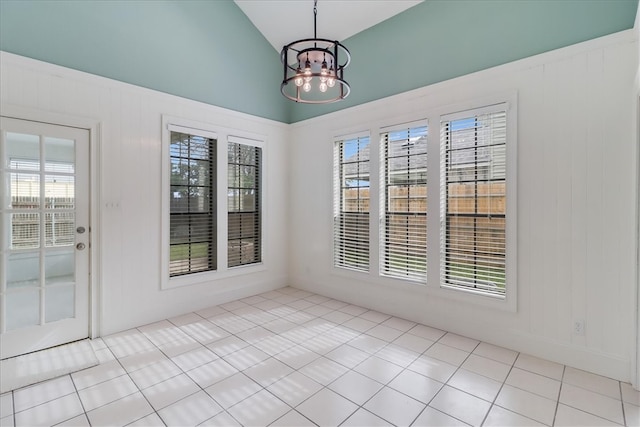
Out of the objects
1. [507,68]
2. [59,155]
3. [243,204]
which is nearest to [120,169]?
[59,155]

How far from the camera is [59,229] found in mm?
3184

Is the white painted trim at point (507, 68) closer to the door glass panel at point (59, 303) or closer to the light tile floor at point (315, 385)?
the light tile floor at point (315, 385)

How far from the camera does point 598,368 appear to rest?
2.67 metres

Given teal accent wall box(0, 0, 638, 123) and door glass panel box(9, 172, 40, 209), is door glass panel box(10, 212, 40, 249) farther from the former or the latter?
teal accent wall box(0, 0, 638, 123)

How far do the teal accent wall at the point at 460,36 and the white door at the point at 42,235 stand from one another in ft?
11.1

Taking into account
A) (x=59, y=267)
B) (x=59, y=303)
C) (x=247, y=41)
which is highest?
(x=247, y=41)

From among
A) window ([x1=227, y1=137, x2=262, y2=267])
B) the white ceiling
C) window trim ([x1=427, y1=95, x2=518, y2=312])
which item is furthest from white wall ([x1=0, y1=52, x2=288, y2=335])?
window trim ([x1=427, y1=95, x2=518, y2=312])

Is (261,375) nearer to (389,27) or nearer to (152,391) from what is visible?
(152,391)

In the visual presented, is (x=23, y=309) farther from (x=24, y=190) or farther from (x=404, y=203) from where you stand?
(x=404, y=203)

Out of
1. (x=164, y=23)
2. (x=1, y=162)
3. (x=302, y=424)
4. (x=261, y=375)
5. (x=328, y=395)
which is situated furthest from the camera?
(x=164, y=23)

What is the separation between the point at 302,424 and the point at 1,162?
11.4 feet

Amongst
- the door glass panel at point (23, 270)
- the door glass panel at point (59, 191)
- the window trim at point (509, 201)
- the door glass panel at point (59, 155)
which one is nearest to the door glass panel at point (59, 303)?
the door glass panel at point (23, 270)

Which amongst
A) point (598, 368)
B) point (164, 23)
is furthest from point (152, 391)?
point (164, 23)

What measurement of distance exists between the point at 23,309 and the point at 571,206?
17.1 ft
